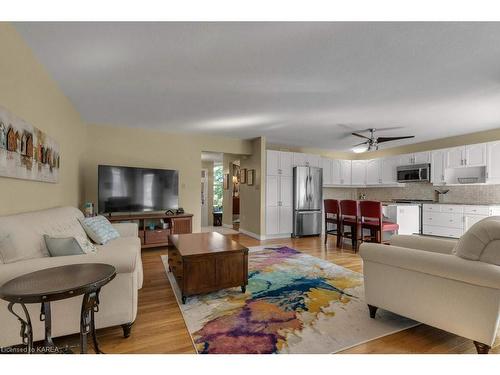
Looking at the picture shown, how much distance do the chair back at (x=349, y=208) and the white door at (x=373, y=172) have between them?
8.97 feet

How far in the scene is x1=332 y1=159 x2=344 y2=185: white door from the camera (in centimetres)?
698

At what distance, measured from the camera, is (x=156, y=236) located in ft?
15.0

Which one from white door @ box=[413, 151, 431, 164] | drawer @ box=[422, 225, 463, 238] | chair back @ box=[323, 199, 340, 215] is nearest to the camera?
chair back @ box=[323, 199, 340, 215]

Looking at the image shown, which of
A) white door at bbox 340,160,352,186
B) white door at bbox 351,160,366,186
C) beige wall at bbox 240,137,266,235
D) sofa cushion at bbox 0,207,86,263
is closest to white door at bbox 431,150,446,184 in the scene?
white door at bbox 351,160,366,186

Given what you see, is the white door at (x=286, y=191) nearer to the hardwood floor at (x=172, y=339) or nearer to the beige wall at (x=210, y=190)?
the beige wall at (x=210, y=190)

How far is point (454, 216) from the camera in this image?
5.18 m

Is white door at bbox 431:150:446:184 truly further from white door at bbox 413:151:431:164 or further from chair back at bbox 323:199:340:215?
chair back at bbox 323:199:340:215

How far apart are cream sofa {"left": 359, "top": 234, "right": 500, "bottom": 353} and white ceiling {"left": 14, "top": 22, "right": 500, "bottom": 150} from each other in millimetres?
1708

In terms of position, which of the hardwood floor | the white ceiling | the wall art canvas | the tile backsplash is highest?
the white ceiling

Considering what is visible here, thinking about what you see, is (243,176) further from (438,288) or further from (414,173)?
(438,288)

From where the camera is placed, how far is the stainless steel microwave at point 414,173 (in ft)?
18.9

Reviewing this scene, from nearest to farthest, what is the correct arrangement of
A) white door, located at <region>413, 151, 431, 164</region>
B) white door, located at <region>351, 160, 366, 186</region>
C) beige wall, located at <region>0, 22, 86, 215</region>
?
beige wall, located at <region>0, 22, 86, 215</region> < white door, located at <region>413, 151, 431, 164</region> < white door, located at <region>351, 160, 366, 186</region>
